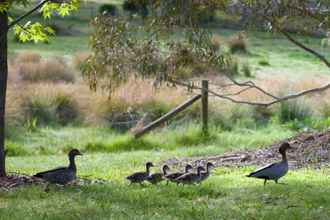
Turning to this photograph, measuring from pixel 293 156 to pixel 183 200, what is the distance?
5429 mm

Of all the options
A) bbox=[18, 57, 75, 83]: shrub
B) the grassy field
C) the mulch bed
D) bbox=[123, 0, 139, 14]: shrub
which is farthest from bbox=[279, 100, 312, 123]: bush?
bbox=[18, 57, 75, 83]: shrub

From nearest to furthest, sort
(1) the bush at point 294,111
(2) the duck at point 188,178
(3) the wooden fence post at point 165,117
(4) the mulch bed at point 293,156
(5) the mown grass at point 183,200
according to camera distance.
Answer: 1. (5) the mown grass at point 183,200
2. (2) the duck at point 188,178
3. (4) the mulch bed at point 293,156
4. (3) the wooden fence post at point 165,117
5. (1) the bush at point 294,111

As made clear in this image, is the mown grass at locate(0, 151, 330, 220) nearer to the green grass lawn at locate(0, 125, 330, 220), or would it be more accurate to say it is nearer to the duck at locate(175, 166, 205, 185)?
the green grass lawn at locate(0, 125, 330, 220)

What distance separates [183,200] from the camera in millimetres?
10539

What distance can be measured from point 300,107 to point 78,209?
42.6ft

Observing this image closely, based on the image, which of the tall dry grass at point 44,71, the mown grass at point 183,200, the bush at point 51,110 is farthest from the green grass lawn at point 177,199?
the tall dry grass at point 44,71

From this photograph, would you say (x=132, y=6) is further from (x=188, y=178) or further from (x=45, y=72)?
(x=188, y=178)

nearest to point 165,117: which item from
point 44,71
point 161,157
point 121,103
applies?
point 121,103

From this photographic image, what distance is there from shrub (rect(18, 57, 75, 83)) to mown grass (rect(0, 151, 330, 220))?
43.3 feet

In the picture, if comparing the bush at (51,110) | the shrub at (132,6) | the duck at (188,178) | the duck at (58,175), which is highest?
the shrub at (132,6)

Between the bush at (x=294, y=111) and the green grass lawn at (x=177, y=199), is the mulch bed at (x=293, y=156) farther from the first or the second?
the bush at (x=294, y=111)

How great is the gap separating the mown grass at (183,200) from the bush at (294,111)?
8.58 m

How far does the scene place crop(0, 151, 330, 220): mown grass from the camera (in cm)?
946

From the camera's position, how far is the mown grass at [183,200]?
31.0 ft
